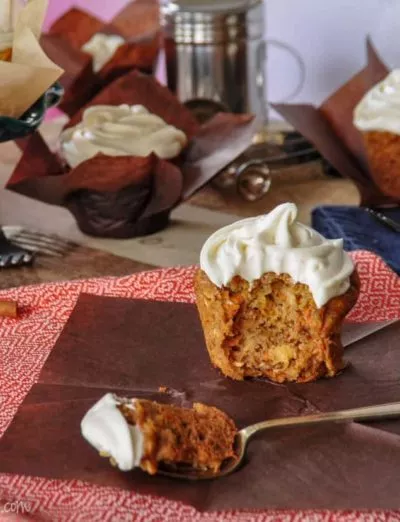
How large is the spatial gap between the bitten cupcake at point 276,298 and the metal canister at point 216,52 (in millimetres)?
1121

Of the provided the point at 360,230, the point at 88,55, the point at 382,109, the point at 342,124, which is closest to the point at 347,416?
the point at 360,230

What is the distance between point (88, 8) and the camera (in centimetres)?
372

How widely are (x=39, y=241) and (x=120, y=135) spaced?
10.1 inches

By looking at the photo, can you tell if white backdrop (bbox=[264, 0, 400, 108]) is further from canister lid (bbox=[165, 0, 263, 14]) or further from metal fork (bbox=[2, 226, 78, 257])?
metal fork (bbox=[2, 226, 78, 257])

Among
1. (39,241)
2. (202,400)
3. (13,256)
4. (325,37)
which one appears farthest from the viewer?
(325,37)

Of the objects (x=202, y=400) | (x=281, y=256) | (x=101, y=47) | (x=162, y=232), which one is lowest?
(x=162, y=232)

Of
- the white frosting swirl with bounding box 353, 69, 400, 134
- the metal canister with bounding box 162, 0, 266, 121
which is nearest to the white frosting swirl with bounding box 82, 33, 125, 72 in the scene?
the metal canister with bounding box 162, 0, 266, 121

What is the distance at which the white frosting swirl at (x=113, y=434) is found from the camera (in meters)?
1.03

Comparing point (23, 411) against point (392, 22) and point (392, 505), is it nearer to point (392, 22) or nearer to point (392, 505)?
point (392, 505)

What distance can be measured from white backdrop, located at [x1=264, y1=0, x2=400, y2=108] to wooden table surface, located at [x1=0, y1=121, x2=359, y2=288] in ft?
1.72

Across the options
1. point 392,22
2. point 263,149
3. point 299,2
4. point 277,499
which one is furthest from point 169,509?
point 299,2

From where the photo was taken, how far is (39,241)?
1.96 meters

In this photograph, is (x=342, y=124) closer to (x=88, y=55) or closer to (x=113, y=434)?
(x=88, y=55)

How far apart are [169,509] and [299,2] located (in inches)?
82.0
